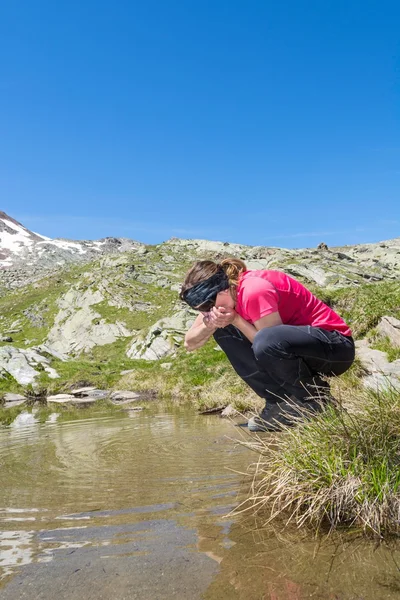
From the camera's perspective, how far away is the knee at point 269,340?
5.09m

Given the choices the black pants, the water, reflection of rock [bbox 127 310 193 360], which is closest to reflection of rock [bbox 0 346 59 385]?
reflection of rock [bbox 127 310 193 360]

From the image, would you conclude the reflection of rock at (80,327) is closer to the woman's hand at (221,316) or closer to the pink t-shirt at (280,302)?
the woman's hand at (221,316)

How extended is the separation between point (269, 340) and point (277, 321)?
0.23 meters

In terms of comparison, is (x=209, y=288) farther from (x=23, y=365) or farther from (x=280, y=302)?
(x=23, y=365)

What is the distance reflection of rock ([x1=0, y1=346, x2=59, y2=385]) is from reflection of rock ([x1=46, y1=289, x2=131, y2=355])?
14.2m

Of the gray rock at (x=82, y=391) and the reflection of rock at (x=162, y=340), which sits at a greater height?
the reflection of rock at (x=162, y=340)

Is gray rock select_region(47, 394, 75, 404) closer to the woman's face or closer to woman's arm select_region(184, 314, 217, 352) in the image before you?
woman's arm select_region(184, 314, 217, 352)

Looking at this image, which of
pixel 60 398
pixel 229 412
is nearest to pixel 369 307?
pixel 229 412

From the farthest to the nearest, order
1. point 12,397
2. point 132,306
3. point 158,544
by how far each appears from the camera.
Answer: point 132,306 → point 12,397 → point 158,544

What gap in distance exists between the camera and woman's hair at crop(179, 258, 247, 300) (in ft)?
17.0

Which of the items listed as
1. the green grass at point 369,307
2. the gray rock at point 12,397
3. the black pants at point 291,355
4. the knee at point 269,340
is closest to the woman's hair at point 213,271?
the knee at point 269,340

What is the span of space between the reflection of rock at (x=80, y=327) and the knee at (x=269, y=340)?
41.8 metres

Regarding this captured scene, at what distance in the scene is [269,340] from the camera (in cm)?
511

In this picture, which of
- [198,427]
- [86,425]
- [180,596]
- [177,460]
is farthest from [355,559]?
[86,425]
